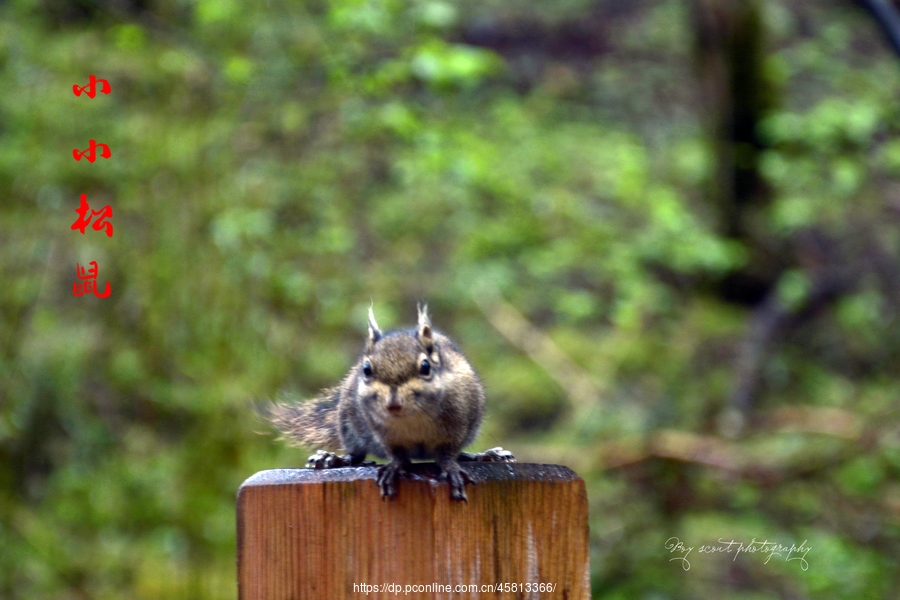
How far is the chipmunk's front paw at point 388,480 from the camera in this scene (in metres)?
1.22

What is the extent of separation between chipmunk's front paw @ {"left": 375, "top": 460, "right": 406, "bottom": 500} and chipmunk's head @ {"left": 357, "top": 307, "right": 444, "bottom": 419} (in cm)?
33

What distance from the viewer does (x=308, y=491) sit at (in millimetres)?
1227

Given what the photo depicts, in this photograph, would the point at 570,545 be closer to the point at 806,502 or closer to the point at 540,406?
the point at 806,502

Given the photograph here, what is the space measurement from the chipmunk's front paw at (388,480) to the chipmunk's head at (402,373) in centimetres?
33

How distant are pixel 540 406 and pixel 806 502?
1694 millimetres

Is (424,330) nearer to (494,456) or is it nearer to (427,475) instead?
(494,456)

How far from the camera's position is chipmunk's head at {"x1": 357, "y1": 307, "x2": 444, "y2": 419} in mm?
1687

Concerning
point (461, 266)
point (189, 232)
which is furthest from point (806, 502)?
point (189, 232)

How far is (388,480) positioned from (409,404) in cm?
43

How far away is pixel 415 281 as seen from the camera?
196 inches

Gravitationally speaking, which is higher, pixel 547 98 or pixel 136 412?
pixel 547 98

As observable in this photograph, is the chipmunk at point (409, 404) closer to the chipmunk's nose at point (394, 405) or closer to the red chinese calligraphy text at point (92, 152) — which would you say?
the chipmunk's nose at point (394, 405)

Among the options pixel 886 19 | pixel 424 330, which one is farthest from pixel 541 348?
pixel 424 330

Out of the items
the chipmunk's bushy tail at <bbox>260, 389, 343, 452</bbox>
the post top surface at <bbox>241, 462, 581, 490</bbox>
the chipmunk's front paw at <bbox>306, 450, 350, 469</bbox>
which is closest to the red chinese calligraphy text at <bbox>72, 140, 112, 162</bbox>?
the chipmunk's bushy tail at <bbox>260, 389, 343, 452</bbox>
